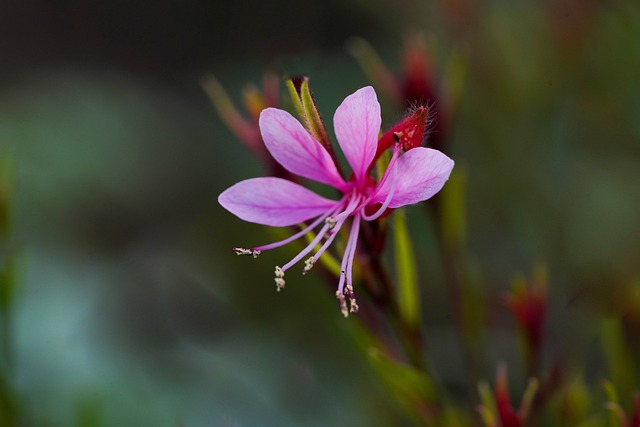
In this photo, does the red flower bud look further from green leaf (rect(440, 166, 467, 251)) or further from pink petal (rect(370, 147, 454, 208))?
green leaf (rect(440, 166, 467, 251))

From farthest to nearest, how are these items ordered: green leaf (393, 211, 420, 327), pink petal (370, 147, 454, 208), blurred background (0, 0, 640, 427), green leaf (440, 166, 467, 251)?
blurred background (0, 0, 640, 427)
green leaf (440, 166, 467, 251)
green leaf (393, 211, 420, 327)
pink petal (370, 147, 454, 208)

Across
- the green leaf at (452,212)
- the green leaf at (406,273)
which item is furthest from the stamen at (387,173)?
the green leaf at (452,212)

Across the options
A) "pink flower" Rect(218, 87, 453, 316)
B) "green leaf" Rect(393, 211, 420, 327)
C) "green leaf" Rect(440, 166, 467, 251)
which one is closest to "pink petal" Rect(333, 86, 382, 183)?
"pink flower" Rect(218, 87, 453, 316)

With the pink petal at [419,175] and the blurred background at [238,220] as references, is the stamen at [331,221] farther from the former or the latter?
the blurred background at [238,220]

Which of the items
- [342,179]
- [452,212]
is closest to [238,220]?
[452,212]

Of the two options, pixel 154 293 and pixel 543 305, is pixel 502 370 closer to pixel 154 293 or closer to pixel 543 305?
pixel 543 305

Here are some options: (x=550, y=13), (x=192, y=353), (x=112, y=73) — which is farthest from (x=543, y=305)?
(x=112, y=73)
